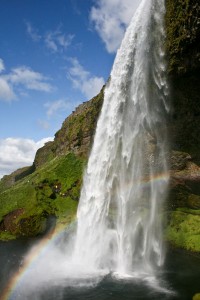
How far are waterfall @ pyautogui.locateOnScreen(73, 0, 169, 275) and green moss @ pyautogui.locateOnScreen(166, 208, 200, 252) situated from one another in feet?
4.38

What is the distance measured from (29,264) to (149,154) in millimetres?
14922

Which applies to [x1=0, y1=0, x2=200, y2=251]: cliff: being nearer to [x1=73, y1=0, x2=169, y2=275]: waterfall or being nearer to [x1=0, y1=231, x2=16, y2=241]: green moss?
[x1=0, y1=231, x2=16, y2=241]: green moss

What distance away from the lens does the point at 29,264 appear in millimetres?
27375

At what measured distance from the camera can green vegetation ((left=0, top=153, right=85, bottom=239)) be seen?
132 feet

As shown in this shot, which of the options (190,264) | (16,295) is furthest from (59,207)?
(16,295)

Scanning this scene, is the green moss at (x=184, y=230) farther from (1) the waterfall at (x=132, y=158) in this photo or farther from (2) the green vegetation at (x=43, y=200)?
(2) the green vegetation at (x=43, y=200)

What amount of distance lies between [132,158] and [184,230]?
8524 mm

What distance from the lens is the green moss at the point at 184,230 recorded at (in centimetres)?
3148

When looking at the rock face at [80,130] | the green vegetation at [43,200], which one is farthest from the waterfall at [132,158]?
the rock face at [80,130]

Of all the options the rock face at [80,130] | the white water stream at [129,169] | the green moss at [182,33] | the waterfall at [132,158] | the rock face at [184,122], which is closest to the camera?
the green moss at [182,33]

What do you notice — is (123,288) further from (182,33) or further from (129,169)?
(182,33)

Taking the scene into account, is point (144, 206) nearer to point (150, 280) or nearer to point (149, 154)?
point (149, 154)

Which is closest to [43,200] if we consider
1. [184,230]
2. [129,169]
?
[129,169]

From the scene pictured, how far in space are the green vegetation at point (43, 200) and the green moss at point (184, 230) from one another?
12.7 m
